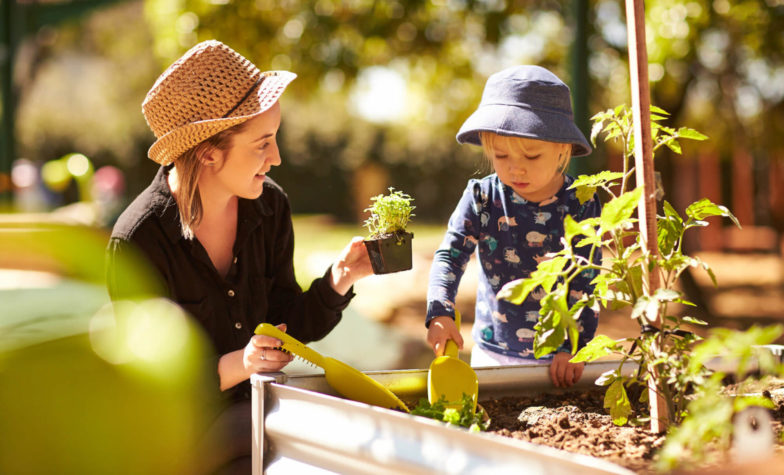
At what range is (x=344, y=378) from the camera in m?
1.54

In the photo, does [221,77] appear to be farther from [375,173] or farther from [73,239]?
[375,173]

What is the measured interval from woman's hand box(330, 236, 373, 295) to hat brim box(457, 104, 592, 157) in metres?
0.41

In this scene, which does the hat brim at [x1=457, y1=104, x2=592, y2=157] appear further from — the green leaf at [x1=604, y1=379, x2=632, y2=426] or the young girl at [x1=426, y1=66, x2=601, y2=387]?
the green leaf at [x1=604, y1=379, x2=632, y2=426]

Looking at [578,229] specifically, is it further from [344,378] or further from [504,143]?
[504,143]

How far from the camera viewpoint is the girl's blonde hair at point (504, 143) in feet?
6.37

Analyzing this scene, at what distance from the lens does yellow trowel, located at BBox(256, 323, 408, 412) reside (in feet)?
4.93

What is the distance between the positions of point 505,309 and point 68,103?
25.4m

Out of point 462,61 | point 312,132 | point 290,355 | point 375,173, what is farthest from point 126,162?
point 290,355

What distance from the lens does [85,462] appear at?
6.64ft

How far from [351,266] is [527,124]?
21.5 inches

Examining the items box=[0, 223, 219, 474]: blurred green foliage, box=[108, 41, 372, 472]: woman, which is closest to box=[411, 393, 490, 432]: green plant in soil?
box=[108, 41, 372, 472]: woman

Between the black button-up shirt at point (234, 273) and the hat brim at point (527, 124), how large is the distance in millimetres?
542

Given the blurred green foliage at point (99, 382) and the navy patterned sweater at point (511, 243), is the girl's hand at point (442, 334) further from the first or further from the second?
the blurred green foliage at point (99, 382)

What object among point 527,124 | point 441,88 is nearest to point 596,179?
point 527,124
